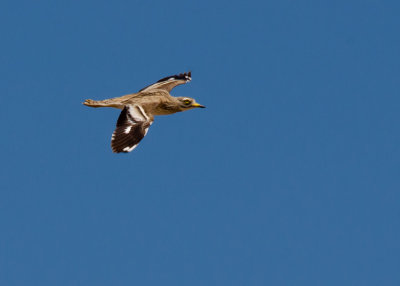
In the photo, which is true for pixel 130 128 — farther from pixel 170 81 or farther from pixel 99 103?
pixel 170 81

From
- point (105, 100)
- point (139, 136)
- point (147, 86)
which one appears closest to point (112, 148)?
point (139, 136)

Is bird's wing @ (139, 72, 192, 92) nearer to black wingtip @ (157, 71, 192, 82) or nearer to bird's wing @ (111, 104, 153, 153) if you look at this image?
black wingtip @ (157, 71, 192, 82)

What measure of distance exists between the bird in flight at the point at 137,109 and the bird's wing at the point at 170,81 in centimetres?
45

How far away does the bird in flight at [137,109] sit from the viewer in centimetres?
1908

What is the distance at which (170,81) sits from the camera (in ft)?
84.4

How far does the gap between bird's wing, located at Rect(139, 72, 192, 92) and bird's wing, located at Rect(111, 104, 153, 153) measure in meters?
3.48

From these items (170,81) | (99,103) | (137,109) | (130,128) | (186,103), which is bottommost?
(130,128)

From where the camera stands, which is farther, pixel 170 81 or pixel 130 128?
pixel 170 81

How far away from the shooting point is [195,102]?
22.4 m

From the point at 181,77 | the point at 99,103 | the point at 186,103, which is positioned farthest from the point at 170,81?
the point at 99,103

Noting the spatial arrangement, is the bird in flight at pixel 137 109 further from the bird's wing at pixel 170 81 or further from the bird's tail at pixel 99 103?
the bird's wing at pixel 170 81

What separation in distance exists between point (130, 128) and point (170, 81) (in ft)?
21.4

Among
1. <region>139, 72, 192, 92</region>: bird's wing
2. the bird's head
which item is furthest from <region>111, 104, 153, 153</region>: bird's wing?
<region>139, 72, 192, 92</region>: bird's wing

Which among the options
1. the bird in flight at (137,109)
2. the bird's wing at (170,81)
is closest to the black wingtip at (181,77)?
the bird's wing at (170,81)
